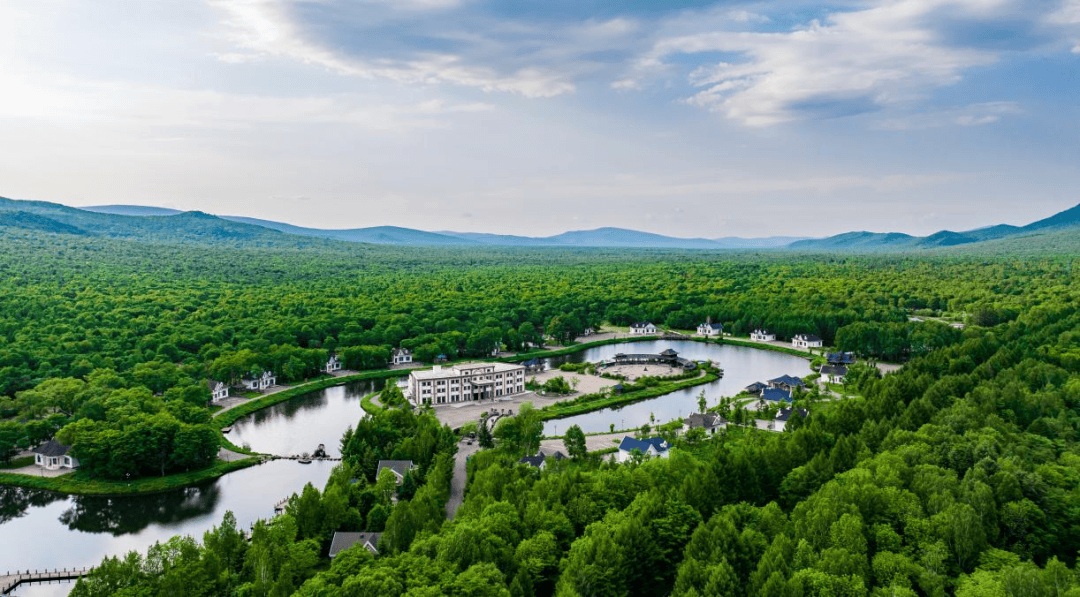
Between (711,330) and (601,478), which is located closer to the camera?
(601,478)

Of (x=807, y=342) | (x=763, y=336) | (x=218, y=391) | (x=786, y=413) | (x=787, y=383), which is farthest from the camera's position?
(x=763, y=336)

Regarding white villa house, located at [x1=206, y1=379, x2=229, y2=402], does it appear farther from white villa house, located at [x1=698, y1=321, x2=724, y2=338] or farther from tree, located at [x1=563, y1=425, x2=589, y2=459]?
white villa house, located at [x1=698, y1=321, x2=724, y2=338]

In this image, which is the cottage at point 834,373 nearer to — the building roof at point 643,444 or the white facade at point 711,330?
the building roof at point 643,444

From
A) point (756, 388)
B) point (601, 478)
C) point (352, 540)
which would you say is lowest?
point (756, 388)

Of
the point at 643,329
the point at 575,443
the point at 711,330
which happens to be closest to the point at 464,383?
the point at 575,443

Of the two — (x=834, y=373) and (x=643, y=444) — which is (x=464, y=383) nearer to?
(x=643, y=444)

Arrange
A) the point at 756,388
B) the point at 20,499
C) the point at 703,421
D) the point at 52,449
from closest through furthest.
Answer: the point at 20,499, the point at 52,449, the point at 703,421, the point at 756,388

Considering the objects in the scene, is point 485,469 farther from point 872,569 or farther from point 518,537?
point 872,569
